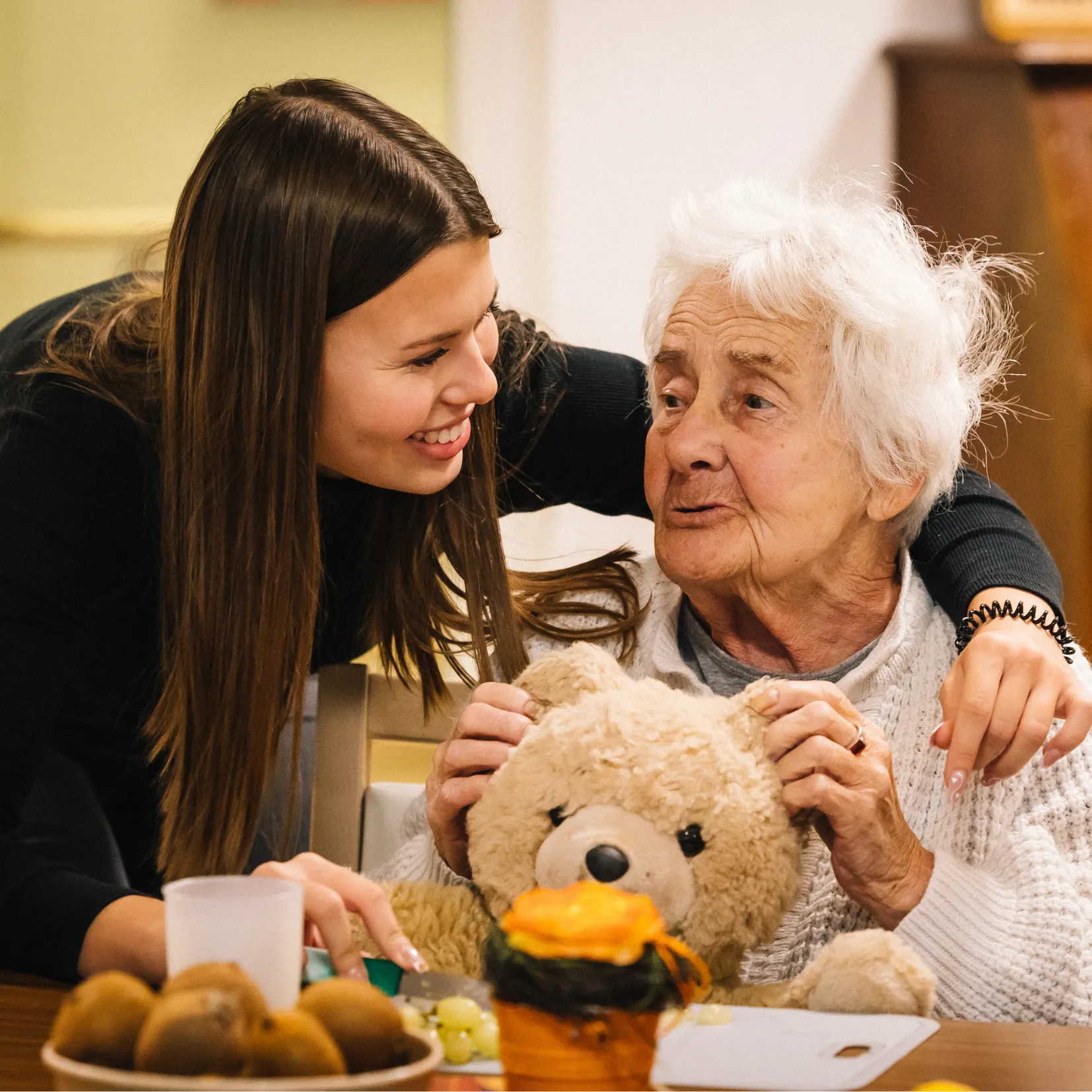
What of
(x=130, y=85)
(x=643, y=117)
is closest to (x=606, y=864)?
(x=643, y=117)

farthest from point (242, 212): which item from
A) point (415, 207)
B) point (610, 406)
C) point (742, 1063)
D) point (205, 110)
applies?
point (205, 110)

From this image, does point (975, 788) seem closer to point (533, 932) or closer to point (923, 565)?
point (923, 565)

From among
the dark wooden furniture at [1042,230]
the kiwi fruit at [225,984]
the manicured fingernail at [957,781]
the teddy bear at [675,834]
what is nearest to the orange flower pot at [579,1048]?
the kiwi fruit at [225,984]

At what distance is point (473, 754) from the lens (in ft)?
3.68

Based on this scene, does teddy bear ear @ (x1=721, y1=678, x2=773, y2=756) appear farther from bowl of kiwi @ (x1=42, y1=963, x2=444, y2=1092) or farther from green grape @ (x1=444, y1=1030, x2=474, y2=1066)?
bowl of kiwi @ (x1=42, y1=963, x2=444, y2=1092)

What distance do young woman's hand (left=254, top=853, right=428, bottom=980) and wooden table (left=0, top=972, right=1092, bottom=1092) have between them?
0.53ft

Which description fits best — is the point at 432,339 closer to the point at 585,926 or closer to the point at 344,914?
the point at 344,914

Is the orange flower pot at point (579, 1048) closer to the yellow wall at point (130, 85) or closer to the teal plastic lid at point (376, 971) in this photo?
the teal plastic lid at point (376, 971)

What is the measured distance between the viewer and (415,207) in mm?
1292

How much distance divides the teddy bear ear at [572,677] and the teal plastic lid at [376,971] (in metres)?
0.27

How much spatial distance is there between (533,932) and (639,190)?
2693 millimetres

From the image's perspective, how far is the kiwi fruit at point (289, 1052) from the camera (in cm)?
61

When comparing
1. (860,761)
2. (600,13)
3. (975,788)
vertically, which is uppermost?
(600,13)

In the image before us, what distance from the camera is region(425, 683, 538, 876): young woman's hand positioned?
3.68 feet
